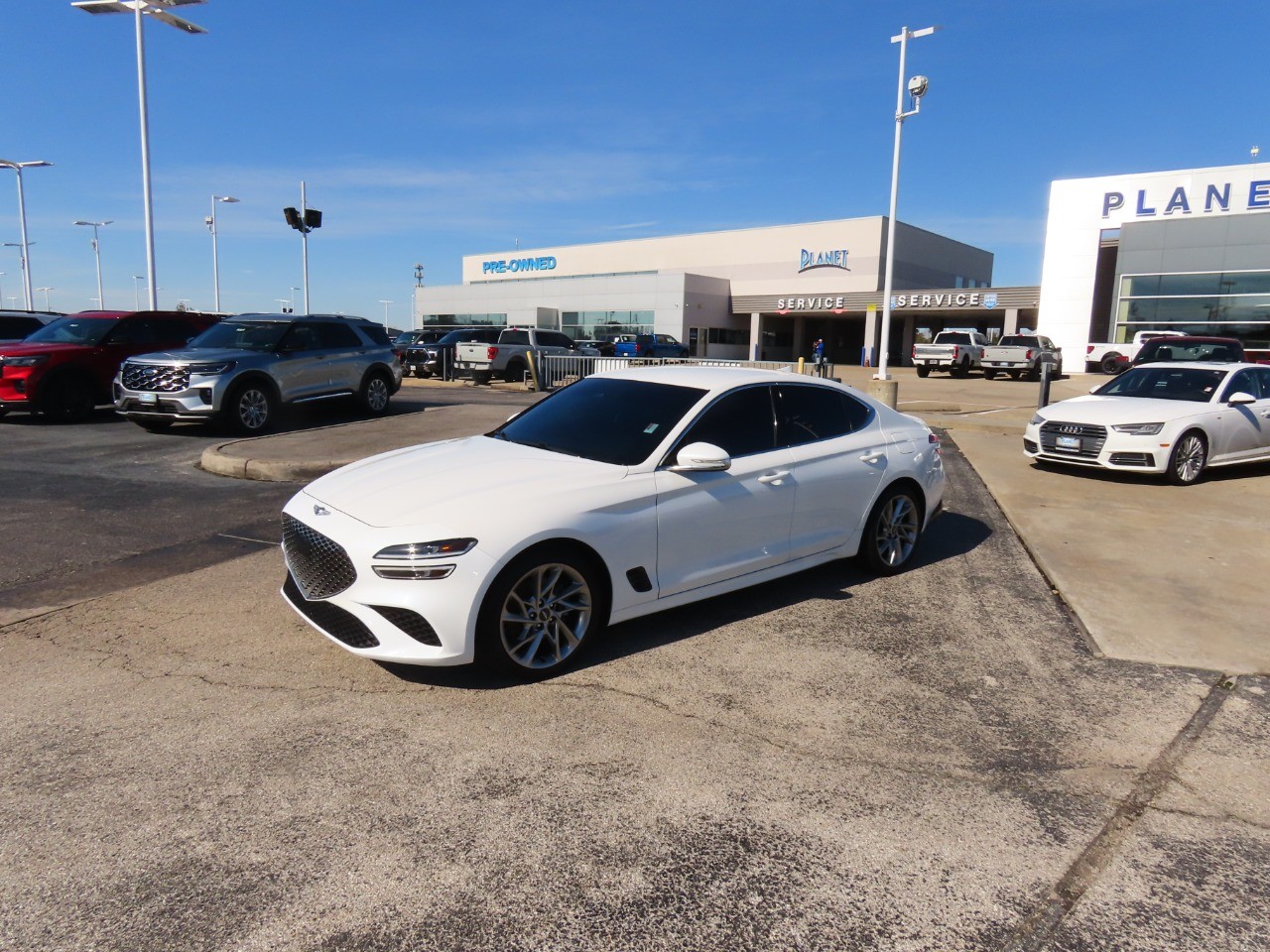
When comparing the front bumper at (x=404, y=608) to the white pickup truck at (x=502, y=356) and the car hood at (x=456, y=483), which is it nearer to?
the car hood at (x=456, y=483)

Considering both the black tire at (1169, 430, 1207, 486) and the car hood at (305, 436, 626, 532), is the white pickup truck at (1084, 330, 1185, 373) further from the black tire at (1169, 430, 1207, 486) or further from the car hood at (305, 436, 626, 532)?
the car hood at (305, 436, 626, 532)

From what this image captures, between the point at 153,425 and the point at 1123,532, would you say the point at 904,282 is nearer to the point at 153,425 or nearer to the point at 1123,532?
the point at 153,425

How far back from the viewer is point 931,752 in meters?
3.52

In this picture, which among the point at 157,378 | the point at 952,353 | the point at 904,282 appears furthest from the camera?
the point at 904,282

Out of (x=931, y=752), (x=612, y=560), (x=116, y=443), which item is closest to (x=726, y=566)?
(x=612, y=560)

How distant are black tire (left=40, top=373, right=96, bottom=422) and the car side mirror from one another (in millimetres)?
12621

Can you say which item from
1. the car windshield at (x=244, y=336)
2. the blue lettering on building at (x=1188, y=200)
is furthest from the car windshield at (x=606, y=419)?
the blue lettering on building at (x=1188, y=200)

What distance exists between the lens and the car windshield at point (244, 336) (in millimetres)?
12055

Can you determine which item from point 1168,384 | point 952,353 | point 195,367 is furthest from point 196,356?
point 952,353

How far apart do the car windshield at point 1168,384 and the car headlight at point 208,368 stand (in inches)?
469

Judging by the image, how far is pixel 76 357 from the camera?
43.1 ft

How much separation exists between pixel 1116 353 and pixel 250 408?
36.8 metres

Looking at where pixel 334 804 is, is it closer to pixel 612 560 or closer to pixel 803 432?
pixel 612 560

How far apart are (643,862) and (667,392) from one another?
10.0 feet
